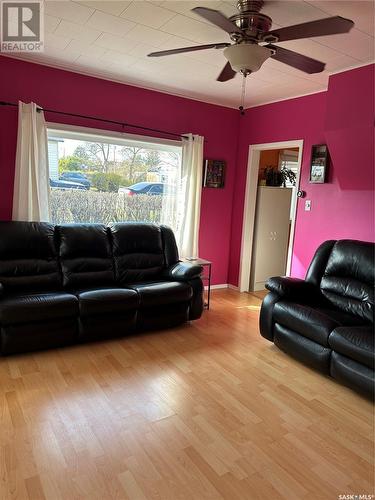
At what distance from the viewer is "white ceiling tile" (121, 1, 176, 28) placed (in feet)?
7.77

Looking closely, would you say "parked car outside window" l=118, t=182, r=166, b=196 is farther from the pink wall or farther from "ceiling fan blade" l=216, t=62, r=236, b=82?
"ceiling fan blade" l=216, t=62, r=236, b=82

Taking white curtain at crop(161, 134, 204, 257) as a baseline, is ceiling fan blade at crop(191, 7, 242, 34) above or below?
above

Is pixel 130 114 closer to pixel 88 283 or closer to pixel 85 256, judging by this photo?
pixel 85 256

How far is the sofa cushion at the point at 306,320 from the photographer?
267cm

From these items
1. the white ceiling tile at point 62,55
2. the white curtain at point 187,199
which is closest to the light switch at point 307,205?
the white curtain at point 187,199

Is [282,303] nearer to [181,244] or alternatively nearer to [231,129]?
[181,244]

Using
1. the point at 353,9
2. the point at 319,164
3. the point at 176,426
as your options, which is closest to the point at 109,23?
the point at 353,9

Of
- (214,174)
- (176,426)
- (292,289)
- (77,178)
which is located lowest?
(176,426)

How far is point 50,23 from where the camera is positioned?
2.73 m

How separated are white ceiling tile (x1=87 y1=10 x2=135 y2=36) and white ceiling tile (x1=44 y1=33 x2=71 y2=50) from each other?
1.37 ft

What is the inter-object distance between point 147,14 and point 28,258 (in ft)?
7.36

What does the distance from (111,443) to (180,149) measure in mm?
3523

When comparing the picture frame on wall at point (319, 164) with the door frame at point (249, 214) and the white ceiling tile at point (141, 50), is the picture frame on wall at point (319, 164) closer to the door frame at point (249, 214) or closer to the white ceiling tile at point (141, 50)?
the door frame at point (249, 214)

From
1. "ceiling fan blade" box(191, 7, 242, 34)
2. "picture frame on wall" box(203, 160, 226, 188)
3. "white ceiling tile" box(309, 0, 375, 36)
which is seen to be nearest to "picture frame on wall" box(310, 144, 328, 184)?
"picture frame on wall" box(203, 160, 226, 188)
